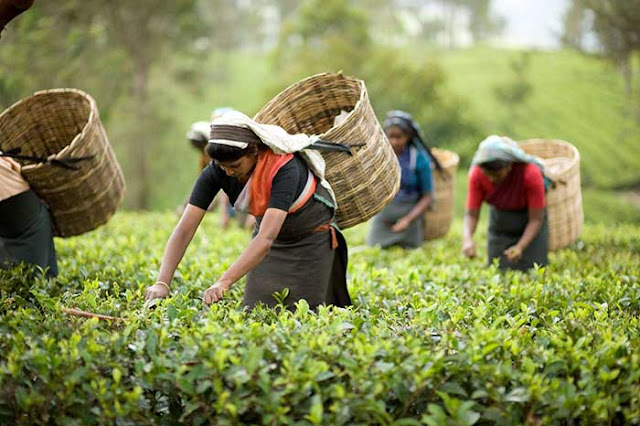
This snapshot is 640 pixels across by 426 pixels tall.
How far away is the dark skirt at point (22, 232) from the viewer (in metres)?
5.00

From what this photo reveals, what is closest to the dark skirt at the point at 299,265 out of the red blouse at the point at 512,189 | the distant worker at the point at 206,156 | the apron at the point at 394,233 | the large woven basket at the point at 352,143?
the large woven basket at the point at 352,143

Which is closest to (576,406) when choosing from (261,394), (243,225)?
(261,394)

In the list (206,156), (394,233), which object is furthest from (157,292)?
(394,233)

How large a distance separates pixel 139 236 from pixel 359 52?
15.7 meters

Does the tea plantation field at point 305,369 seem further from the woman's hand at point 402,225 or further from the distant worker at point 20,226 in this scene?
the woman's hand at point 402,225

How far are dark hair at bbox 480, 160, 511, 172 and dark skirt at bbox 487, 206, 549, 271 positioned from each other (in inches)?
23.7

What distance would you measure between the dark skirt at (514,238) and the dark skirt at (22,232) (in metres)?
3.60

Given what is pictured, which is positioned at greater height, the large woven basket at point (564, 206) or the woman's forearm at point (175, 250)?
the woman's forearm at point (175, 250)

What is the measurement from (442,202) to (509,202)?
2582mm

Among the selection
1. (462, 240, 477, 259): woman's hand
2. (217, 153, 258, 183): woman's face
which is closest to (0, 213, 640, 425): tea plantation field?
(217, 153, 258, 183): woman's face

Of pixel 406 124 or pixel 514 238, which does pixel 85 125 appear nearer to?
pixel 406 124

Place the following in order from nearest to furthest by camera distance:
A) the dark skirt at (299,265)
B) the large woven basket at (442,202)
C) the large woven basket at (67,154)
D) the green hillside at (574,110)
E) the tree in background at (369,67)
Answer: the dark skirt at (299,265)
the large woven basket at (67,154)
the large woven basket at (442,202)
the tree in background at (369,67)
the green hillside at (574,110)

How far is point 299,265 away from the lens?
421 cm

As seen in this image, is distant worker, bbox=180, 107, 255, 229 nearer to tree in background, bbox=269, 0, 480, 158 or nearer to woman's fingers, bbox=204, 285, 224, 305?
woman's fingers, bbox=204, 285, 224, 305
